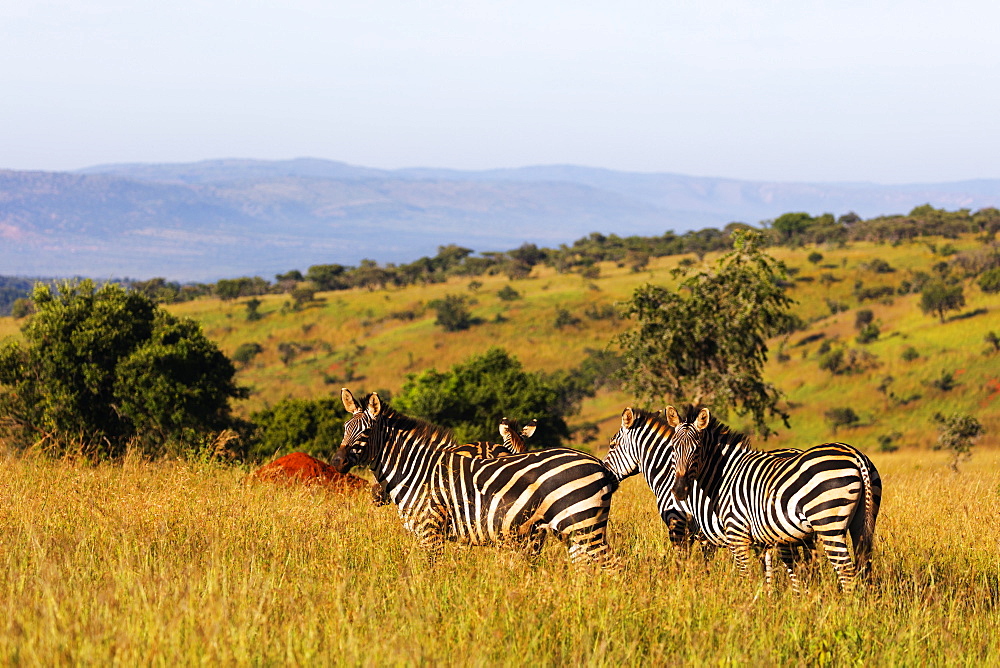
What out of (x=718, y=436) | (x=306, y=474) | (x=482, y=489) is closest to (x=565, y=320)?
(x=306, y=474)

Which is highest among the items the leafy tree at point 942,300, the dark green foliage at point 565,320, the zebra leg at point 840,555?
the leafy tree at point 942,300

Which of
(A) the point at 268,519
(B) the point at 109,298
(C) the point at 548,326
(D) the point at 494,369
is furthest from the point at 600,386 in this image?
(A) the point at 268,519

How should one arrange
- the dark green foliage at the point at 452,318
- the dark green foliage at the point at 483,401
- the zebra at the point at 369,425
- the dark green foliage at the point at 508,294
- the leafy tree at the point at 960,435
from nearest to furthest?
the zebra at the point at 369,425
the dark green foliage at the point at 483,401
the leafy tree at the point at 960,435
the dark green foliage at the point at 452,318
the dark green foliage at the point at 508,294

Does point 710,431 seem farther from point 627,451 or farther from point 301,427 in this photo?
point 301,427

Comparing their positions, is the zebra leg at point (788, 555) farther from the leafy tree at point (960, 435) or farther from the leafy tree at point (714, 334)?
the leafy tree at point (960, 435)

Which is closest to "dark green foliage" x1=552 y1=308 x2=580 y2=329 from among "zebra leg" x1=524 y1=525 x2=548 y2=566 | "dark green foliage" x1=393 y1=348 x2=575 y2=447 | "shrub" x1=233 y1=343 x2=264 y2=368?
"shrub" x1=233 y1=343 x2=264 y2=368

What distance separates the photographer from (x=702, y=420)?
8250 mm

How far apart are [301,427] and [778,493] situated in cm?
2696

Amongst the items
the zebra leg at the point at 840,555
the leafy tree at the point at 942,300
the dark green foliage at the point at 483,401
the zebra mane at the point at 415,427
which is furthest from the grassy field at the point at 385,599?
the leafy tree at the point at 942,300

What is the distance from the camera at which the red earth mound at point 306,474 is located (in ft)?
40.3

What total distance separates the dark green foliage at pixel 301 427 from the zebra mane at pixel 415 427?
22467 millimetres

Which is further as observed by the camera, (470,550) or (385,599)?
(470,550)

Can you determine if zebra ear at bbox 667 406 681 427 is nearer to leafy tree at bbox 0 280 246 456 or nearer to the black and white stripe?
the black and white stripe

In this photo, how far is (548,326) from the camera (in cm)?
10112
